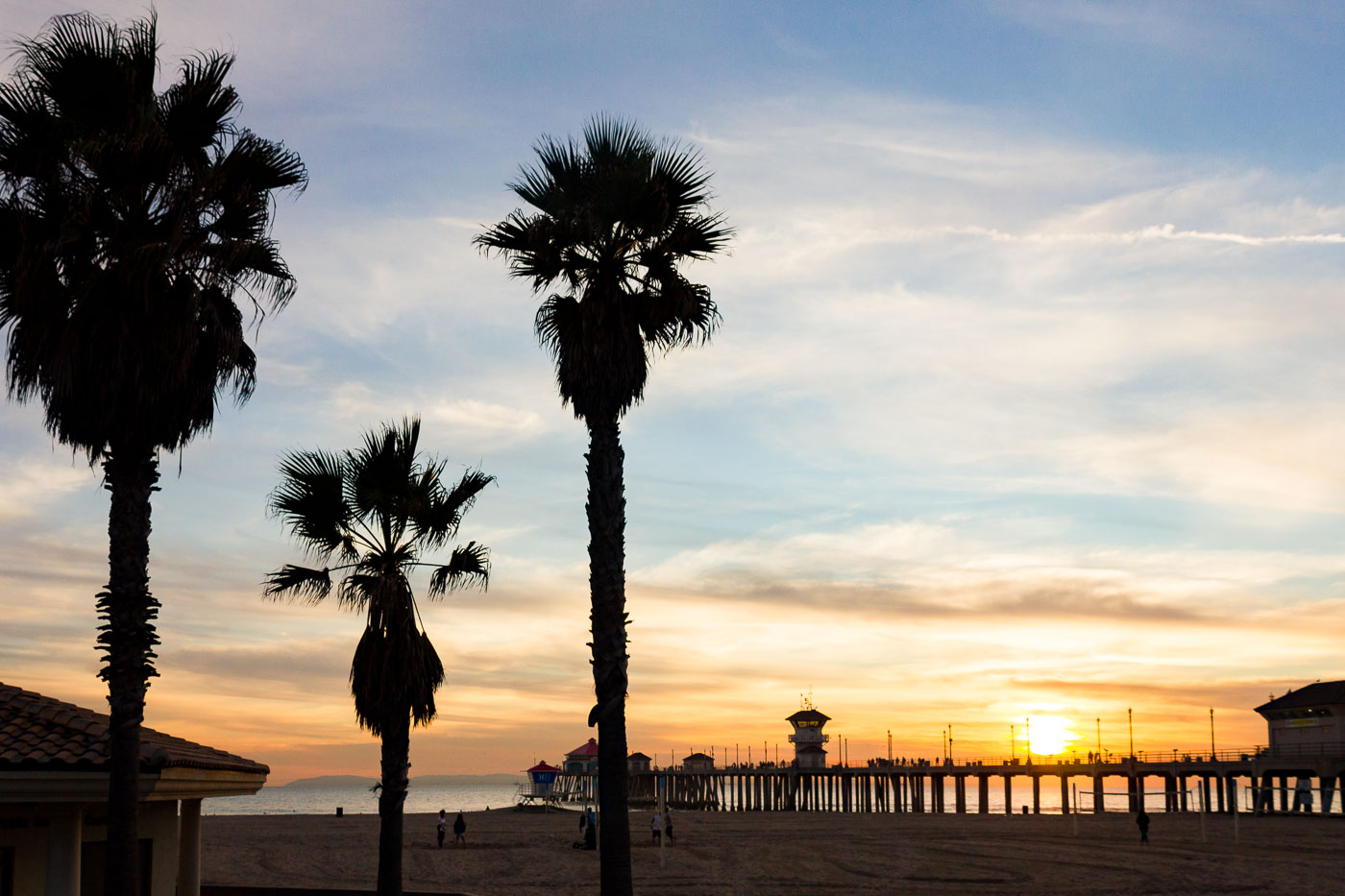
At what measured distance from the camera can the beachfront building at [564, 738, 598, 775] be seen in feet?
393

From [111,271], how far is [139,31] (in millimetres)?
2575

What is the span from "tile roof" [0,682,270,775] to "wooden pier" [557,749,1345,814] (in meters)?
64.9

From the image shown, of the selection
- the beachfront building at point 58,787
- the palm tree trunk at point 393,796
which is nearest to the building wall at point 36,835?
the beachfront building at point 58,787

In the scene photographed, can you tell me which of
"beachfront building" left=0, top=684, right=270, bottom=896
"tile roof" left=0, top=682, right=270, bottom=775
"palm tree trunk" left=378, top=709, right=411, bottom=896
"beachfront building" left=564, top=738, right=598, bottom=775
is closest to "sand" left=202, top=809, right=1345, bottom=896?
"palm tree trunk" left=378, top=709, right=411, bottom=896

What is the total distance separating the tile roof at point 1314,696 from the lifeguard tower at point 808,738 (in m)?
38.7

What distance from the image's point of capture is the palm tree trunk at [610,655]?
15.9 metres

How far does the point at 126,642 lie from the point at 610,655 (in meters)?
6.36

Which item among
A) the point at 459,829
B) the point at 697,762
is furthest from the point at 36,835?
the point at 697,762

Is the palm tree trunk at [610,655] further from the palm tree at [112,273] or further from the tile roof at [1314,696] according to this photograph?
the tile roof at [1314,696]

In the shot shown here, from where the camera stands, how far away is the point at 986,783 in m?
89.9

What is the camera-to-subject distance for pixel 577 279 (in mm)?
17859

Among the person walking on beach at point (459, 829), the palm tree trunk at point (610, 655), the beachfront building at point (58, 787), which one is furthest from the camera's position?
the person walking on beach at point (459, 829)

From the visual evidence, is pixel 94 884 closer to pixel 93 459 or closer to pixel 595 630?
pixel 93 459

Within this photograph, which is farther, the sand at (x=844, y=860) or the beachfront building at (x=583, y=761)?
the beachfront building at (x=583, y=761)
